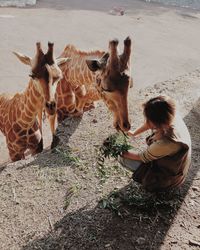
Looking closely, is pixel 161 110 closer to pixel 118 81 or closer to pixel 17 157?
pixel 118 81

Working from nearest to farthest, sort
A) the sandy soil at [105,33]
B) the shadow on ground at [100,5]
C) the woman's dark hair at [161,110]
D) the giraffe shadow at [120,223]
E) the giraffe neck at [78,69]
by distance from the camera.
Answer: the woman's dark hair at [161,110] → the giraffe shadow at [120,223] → the giraffe neck at [78,69] → the sandy soil at [105,33] → the shadow on ground at [100,5]

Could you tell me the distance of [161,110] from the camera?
127 inches

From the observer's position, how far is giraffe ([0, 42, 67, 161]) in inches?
157

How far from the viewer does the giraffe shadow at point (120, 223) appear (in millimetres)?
3502

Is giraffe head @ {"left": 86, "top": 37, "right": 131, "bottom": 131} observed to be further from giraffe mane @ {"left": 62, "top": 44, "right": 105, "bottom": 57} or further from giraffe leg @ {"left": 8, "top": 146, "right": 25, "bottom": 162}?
giraffe leg @ {"left": 8, "top": 146, "right": 25, "bottom": 162}

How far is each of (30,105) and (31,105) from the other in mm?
19

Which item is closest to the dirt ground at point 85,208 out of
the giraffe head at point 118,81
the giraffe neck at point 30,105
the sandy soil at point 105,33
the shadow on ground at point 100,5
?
the giraffe neck at point 30,105

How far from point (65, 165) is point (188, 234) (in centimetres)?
171

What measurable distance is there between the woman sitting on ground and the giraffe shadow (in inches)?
10.8

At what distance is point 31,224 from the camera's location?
3.76m

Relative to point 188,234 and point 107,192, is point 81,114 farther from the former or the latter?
point 188,234

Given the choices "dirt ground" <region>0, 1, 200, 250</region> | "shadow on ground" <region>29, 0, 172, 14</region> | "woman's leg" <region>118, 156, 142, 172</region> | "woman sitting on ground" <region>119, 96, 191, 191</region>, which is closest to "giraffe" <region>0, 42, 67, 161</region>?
"dirt ground" <region>0, 1, 200, 250</region>

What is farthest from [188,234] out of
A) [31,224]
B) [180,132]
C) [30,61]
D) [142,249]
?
[30,61]

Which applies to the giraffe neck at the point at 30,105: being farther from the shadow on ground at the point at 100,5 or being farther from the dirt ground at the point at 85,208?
the shadow on ground at the point at 100,5
